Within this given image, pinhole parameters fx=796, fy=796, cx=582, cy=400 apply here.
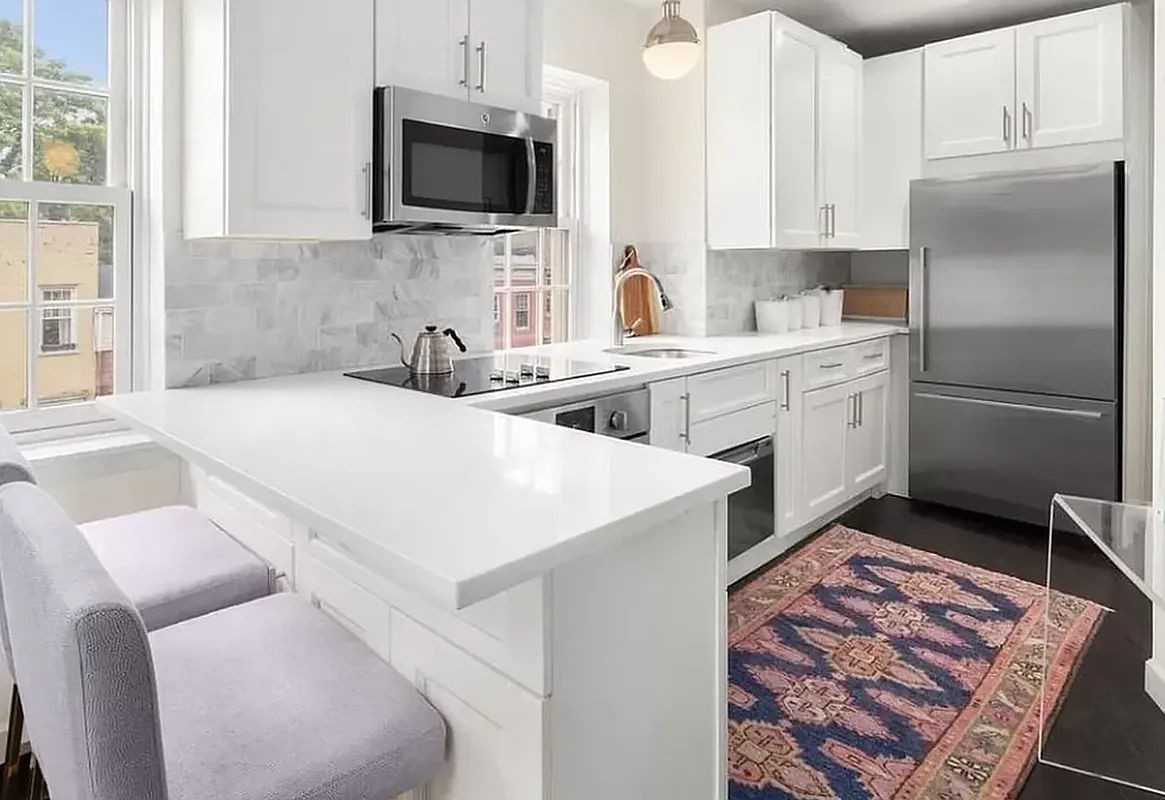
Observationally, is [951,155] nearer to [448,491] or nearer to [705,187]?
[705,187]

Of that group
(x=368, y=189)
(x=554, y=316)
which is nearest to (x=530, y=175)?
(x=368, y=189)

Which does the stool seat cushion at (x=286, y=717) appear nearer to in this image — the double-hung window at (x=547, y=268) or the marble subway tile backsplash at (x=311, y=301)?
the marble subway tile backsplash at (x=311, y=301)

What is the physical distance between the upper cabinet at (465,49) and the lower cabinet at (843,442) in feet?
5.90

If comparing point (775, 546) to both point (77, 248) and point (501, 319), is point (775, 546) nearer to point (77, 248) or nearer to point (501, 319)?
point (501, 319)

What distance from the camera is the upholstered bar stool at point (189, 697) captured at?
0.81 metres

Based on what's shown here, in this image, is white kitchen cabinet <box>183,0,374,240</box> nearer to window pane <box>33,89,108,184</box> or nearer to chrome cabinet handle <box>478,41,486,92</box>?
window pane <box>33,89,108,184</box>

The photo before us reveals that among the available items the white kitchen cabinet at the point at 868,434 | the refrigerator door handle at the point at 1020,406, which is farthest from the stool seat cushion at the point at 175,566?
the refrigerator door handle at the point at 1020,406

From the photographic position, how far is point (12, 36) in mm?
2041

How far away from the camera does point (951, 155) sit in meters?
3.88

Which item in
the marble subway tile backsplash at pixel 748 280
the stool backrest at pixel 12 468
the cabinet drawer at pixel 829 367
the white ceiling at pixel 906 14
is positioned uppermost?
the white ceiling at pixel 906 14

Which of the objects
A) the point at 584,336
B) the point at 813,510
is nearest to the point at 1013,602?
the point at 813,510

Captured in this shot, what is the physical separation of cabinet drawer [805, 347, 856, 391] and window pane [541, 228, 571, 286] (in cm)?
114

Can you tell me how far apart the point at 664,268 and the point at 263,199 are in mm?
2221

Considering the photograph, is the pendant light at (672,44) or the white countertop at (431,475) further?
the pendant light at (672,44)
